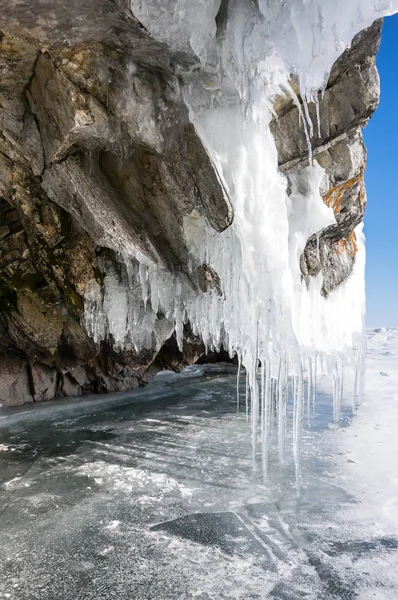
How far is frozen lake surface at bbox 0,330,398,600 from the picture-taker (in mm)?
4293

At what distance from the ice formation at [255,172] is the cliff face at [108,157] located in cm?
30

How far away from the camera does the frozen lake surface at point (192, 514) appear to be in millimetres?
4293

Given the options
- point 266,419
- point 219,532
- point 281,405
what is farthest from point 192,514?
point 281,405

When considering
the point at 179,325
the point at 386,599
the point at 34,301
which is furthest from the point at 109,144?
the point at 386,599

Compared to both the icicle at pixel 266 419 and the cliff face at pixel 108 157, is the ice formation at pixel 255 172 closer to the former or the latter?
the icicle at pixel 266 419

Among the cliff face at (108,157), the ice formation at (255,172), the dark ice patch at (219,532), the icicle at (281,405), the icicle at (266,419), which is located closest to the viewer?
the dark ice patch at (219,532)

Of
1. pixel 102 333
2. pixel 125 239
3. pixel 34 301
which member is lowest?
pixel 102 333

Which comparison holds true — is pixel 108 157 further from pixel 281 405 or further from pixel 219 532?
pixel 219 532

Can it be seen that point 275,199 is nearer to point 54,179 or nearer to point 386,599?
point 54,179

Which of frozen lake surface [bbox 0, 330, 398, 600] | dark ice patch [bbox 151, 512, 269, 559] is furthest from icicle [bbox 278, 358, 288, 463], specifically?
dark ice patch [bbox 151, 512, 269, 559]

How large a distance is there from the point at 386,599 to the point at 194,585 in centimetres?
183

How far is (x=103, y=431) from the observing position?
9922mm

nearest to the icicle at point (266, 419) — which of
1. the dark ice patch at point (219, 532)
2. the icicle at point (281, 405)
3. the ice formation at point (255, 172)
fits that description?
the ice formation at point (255, 172)

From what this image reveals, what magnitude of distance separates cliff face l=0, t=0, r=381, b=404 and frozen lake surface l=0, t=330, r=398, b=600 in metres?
3.61
